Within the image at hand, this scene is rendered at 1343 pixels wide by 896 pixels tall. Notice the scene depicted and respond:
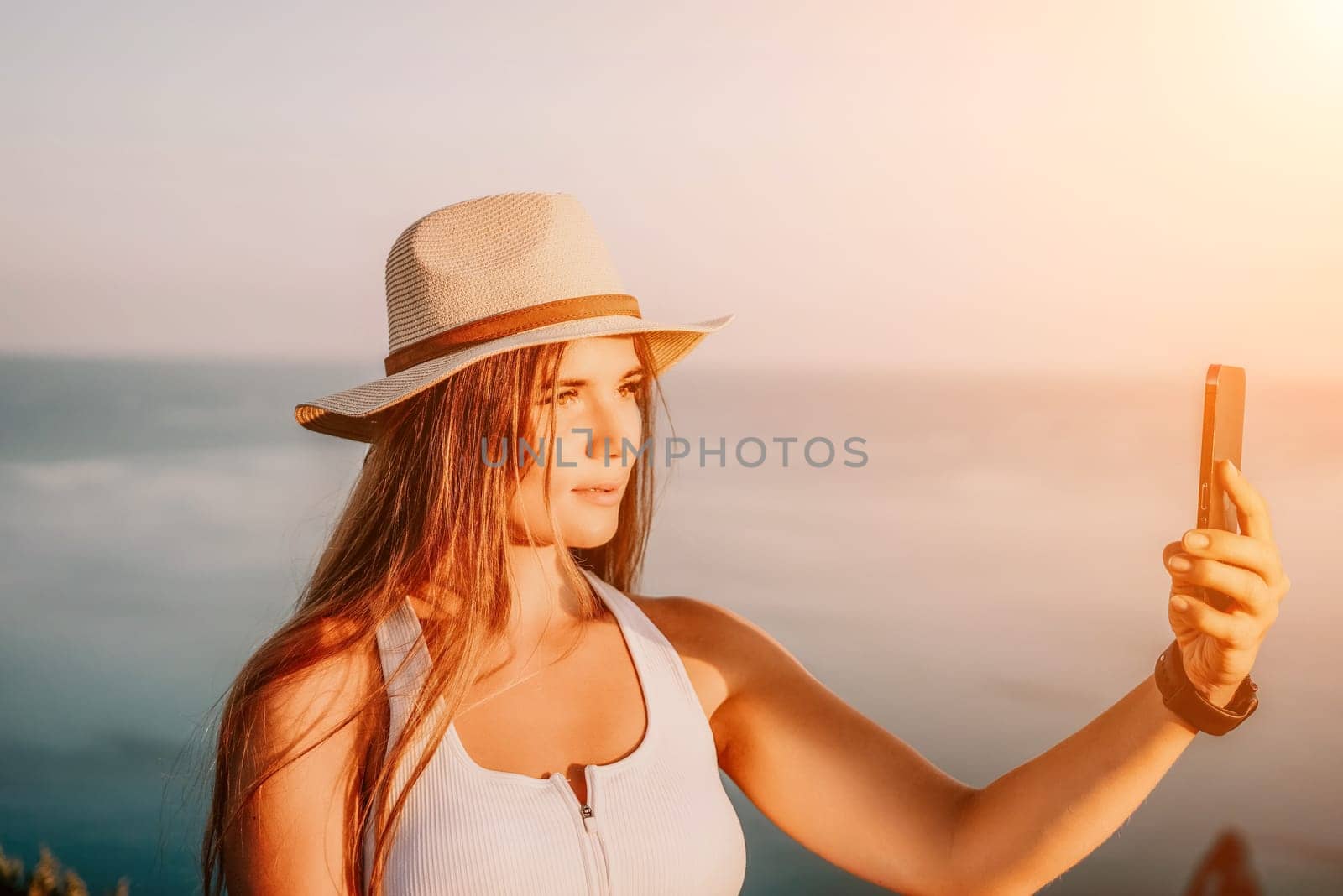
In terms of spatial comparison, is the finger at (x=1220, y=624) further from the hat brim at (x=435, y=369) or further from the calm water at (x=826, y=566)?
the calm water at (x=826, y=566)

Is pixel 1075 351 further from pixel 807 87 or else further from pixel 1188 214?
pixel 807 87

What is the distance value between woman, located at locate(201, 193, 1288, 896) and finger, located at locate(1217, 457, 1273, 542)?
7cm

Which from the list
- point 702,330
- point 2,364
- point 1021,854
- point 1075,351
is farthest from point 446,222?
point 2,364

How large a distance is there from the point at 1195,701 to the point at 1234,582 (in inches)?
7.7

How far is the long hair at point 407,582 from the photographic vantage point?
1416 mm

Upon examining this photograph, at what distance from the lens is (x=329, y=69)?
291 centimetres

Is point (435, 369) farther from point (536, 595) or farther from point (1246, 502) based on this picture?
point (1246, 502)

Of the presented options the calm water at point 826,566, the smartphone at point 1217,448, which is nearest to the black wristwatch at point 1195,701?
the smartphone at point 1217,448

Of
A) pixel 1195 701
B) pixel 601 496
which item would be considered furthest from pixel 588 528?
pixel 1195 701

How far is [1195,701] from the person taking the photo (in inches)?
49.3

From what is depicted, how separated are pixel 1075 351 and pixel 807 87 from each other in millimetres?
1071

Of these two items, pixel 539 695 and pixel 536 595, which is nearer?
pixel 539 695

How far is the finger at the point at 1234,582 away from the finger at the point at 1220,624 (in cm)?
2

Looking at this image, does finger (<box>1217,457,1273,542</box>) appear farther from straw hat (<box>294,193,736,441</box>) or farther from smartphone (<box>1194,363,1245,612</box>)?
straw hat (<box>294,193,736,441</box>)
